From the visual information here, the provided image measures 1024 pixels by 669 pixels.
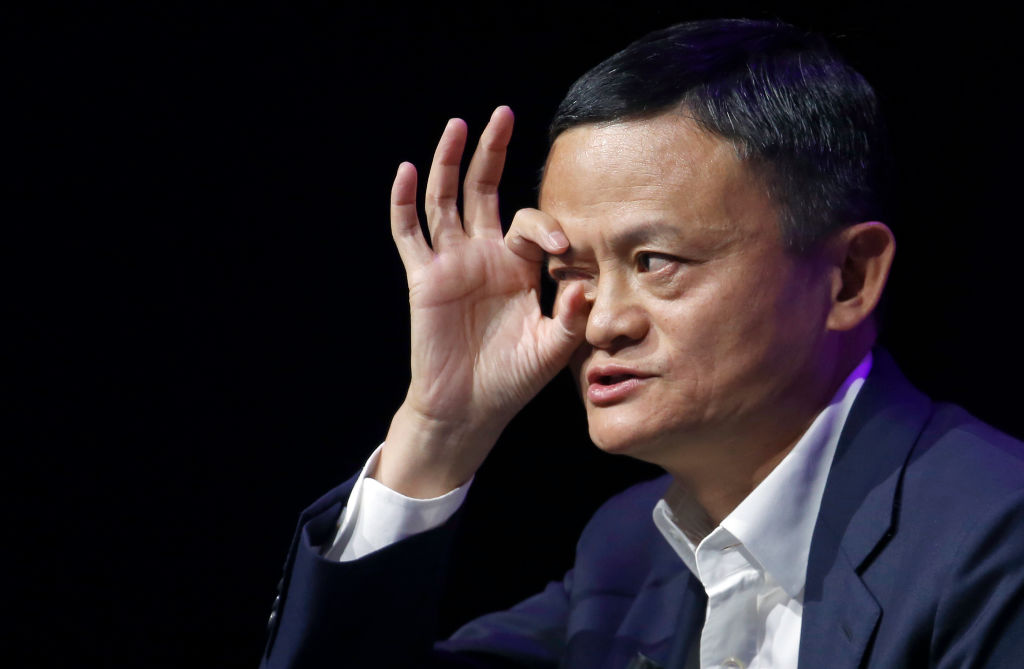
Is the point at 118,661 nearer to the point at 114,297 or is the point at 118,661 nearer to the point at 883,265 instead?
the point at 114,297

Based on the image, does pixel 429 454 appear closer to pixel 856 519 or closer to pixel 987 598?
pixel 856 519

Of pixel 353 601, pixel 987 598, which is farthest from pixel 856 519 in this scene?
pixel 353 601

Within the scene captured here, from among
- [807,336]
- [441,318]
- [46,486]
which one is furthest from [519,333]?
[46,486]

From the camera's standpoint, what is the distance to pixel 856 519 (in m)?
1.71

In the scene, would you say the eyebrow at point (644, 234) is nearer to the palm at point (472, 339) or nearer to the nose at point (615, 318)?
the nose at point (615, 318)

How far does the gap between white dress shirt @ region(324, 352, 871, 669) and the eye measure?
36 cm

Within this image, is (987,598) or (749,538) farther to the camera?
(749,538)

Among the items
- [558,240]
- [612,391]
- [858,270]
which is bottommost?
[612,391]

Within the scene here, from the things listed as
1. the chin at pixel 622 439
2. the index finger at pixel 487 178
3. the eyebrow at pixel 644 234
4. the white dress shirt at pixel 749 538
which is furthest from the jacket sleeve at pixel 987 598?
the index finger at pixel 487 178

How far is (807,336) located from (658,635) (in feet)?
2.22

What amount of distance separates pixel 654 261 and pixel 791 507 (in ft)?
1.50

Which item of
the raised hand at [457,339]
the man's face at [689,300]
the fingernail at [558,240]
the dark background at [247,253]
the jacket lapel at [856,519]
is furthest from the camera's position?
the dark background at [247,253]

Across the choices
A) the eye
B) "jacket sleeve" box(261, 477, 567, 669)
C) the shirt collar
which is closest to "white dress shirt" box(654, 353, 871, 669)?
the shirt collar

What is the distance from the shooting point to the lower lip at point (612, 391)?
5.86 ft
